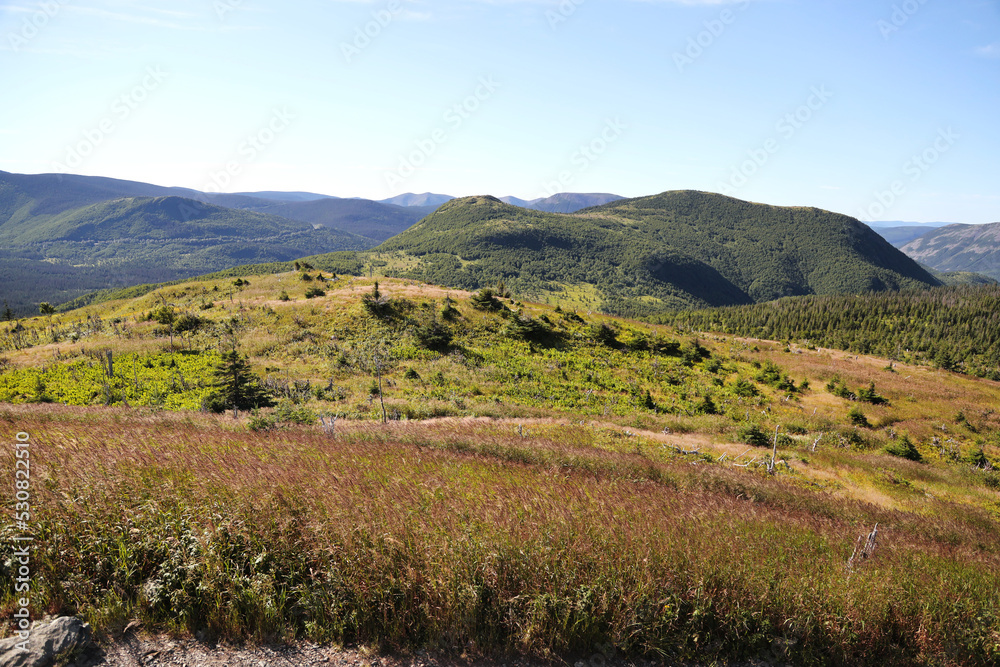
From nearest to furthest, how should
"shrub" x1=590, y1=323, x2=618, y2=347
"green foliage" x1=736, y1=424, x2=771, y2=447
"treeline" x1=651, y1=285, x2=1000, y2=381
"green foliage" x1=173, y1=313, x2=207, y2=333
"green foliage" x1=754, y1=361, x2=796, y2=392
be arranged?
"green foliage" x1=736, y1=424, x2=771, y2=447 → "green foliage" x1=173, y1=313, x2=207, y2=333 → "green foliage" x1=754, y1=361, x2=796, y2=392 → "shrub" x1=590, y1=323, x2=618, y2=347 → "treeline" x1=651, y1=285, x2=1000, y2=381

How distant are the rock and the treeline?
364ft

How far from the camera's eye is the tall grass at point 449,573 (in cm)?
363

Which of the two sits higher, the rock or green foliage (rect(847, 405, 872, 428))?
the rock

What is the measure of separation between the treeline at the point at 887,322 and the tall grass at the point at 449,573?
105908 millimetres

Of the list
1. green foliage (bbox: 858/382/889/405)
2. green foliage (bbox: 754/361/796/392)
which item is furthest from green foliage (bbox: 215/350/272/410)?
green foliage (bbox: 858/382/889/405)

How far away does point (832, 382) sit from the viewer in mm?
39406

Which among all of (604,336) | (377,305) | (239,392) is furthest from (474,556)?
(604,336)

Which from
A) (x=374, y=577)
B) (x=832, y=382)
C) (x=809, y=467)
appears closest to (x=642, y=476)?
(x=374, y=577)

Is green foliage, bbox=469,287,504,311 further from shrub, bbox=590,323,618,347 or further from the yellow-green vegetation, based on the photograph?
the yellow-green vegetation

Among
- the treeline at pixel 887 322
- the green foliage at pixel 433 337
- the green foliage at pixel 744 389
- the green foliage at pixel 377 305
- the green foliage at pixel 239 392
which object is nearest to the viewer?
the green foliage at pixel 239 392

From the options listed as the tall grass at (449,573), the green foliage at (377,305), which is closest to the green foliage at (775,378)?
the green foliage at (377,305)

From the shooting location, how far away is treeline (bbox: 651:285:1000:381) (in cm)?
9331

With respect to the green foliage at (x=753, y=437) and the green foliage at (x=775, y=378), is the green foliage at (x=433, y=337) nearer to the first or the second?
the green foliage at (x=753, y=437)

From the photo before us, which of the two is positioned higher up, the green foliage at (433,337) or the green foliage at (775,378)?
the green foliage at (433,337)
